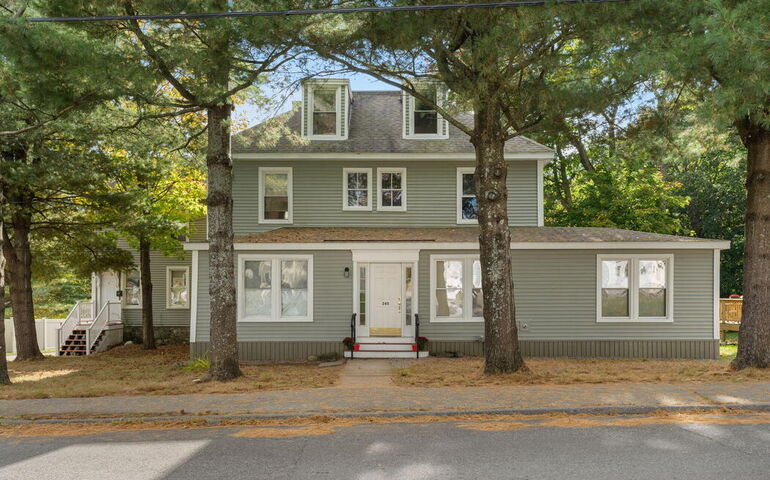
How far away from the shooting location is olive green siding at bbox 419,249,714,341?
52.1ft

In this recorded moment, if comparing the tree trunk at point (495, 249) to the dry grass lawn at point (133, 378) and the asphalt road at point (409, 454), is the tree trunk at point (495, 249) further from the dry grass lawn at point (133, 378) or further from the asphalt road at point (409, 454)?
the asphalt road at point (409, 454)

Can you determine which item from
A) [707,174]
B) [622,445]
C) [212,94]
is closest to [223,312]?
[212,94]

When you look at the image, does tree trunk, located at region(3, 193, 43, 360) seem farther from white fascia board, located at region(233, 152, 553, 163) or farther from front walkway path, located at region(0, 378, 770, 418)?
front walkway path, located at region(0, 378, 770, 418)

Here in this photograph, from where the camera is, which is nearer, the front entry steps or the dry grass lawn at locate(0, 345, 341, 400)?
the dry grass lawn at locate(0, 345, 341, 400)

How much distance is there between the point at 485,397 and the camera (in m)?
9.27

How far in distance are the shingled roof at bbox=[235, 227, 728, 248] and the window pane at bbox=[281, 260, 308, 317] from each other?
0.82 meters

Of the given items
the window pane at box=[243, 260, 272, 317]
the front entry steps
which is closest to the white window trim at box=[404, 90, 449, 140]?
the window pane at box=[243, 260, 272, 317]

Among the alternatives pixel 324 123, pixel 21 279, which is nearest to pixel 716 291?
pixel 324 123

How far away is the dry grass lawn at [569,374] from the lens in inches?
420

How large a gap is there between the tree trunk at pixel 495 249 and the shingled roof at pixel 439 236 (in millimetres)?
4236

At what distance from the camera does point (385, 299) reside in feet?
53.3

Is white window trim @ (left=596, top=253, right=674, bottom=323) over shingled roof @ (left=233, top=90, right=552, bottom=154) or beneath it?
beneath

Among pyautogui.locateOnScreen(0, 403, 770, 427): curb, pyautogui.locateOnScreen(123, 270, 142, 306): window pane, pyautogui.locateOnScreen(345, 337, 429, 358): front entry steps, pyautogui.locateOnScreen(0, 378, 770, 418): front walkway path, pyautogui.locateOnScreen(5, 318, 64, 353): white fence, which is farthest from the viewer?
pyautogui.locateOnScreen(5, 318, 64, 353): white fence

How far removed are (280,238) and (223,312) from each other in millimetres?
4445
